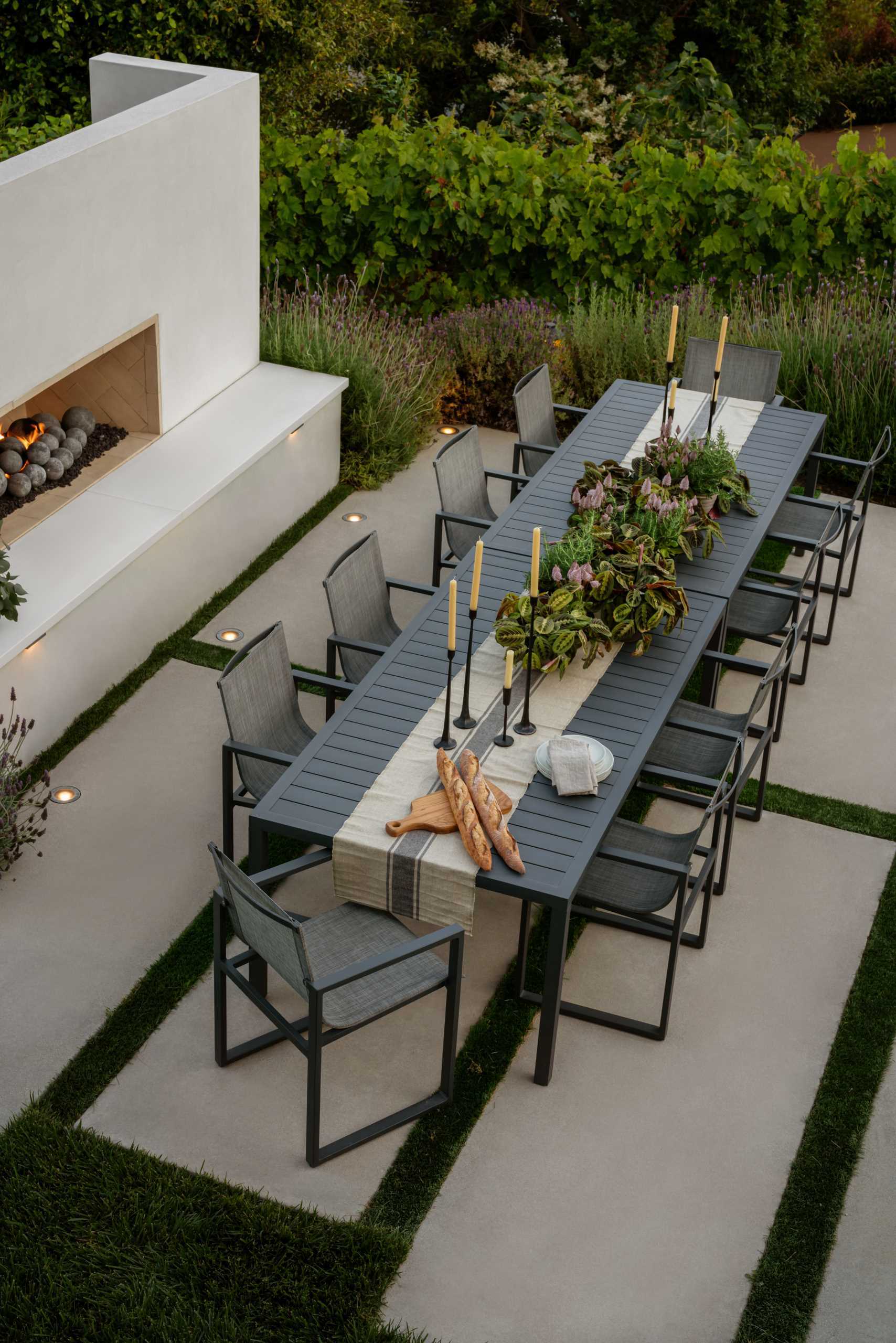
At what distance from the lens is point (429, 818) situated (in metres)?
4.29

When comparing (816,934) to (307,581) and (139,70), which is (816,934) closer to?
(307,581)

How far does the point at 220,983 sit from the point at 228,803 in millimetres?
800

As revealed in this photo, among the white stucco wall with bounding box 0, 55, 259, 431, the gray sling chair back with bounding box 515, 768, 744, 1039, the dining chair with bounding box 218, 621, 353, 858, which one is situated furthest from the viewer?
the white stucco wall with bounding box 0, 55, 259, 431

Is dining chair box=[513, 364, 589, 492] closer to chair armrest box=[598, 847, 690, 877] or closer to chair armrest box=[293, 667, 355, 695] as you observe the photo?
chair armrest box=[293, 667, 355, 695]

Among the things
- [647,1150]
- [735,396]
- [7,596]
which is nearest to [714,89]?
[735,396]

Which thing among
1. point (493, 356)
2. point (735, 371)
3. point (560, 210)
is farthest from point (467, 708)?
point (560, 210)

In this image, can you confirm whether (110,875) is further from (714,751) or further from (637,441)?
(637,441)

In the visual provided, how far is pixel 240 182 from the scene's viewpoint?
23.5 feet

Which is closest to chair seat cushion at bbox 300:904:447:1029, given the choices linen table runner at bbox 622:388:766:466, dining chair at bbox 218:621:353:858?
dining chair at bbox 218:621:353:858

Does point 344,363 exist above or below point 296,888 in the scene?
above

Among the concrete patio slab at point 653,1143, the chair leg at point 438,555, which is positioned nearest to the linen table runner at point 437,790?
the concrete patio slab at point 653,1143

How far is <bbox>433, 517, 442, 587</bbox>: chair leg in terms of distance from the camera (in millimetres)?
6395

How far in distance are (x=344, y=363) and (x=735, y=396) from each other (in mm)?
2106

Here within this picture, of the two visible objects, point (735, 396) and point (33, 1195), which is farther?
point (735, 396)
